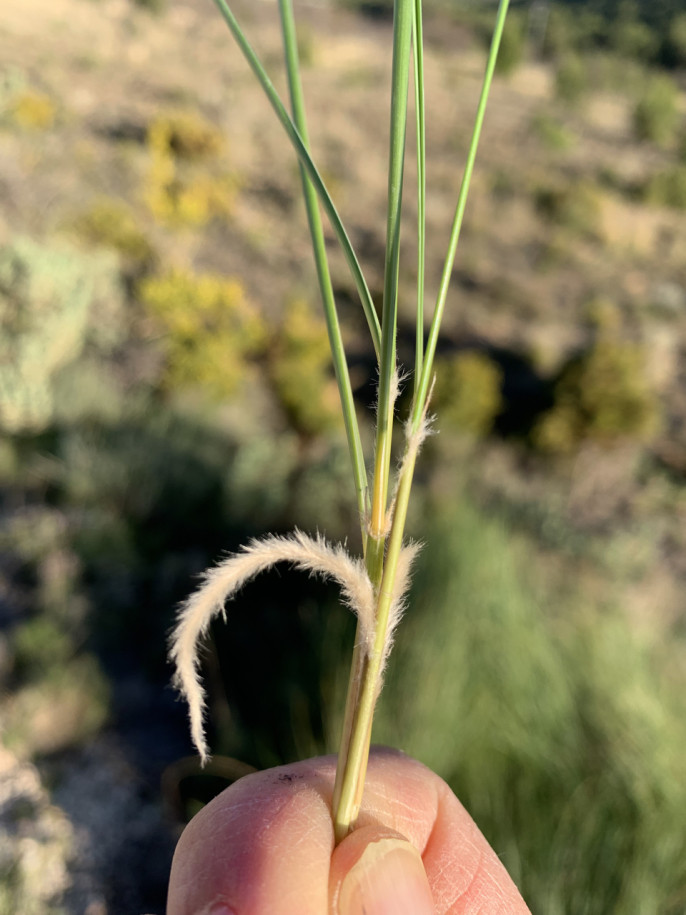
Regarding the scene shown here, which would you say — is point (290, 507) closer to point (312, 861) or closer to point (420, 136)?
point (312, 861)

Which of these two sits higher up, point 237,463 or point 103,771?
point 237,463

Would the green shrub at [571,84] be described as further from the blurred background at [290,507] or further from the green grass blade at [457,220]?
the green grass blade at [457,220]

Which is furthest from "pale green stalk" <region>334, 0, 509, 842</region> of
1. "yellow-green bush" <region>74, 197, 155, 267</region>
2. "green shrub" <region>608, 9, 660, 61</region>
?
"green shrub" <region>608, 9, 660, 61</region>

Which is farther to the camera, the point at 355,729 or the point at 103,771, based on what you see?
the point at 103,771

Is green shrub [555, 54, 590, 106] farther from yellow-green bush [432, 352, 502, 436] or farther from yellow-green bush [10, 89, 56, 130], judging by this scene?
yellow-green bush [432, 352, 502, 436]

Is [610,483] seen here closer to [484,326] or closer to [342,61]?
[484,326]

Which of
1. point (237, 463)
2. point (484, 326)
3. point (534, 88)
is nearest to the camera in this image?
point (237, 463)

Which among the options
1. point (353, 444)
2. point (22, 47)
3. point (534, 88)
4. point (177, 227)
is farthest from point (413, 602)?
point (534, 88)
